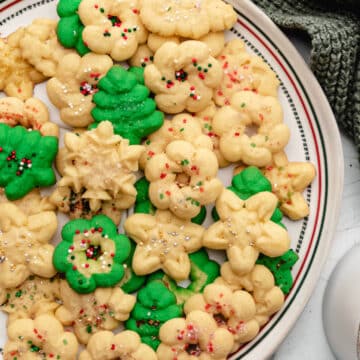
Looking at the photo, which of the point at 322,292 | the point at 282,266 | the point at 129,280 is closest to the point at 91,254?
the point at 129,280

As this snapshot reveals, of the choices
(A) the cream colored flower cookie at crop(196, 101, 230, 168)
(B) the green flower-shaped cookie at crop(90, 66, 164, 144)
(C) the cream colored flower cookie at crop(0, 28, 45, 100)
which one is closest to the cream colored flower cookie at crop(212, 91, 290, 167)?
(A) the cream colored flower cookie at crop(196, 101, 230, 168)

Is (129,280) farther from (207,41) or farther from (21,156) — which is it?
(207,41)

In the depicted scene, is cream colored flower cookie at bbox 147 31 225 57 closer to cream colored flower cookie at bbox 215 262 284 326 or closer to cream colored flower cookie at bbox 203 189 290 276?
cream colored flower cookie at bbox 203 189 290 276

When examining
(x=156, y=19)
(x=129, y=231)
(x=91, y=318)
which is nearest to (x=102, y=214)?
(x=129, y=231)

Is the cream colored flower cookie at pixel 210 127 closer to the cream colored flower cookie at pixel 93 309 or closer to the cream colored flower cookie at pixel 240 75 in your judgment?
the cream colored flower cookie at pixel 240 75

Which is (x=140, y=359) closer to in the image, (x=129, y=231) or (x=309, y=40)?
(x=129, y=231)

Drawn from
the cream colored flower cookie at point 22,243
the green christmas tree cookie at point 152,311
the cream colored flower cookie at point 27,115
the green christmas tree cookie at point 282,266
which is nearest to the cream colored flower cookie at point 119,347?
the green christmas tree cookie at point 152,311
